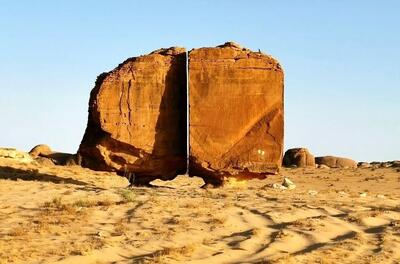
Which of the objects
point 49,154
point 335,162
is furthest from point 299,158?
point 49,154

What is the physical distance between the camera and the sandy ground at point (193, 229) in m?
6.95

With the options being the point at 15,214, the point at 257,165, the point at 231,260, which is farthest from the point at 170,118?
the point at 231,260

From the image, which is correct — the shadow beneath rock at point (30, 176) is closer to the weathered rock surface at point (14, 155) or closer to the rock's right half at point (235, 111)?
the weathered rock surface at point (14, 155)

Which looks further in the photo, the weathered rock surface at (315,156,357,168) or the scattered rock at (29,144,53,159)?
the weathered rock surface at (315,156,357,168)

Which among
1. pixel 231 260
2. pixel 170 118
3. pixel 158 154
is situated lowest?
pixel 231 260

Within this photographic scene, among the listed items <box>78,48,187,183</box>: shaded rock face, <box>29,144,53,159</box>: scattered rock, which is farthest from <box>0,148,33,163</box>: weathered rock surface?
<box>78,48,187,183</box>: shaded rock face

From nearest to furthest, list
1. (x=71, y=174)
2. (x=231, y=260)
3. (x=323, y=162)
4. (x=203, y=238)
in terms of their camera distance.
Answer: (x=231, y=260) < (x=203, y=238) < (x=71, y=174) < (x=323, y=162)

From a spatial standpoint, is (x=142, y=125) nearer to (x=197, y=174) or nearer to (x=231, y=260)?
(x=197, y=174)

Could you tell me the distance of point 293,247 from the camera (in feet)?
24.4

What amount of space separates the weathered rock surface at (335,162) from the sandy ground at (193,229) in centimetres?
2898

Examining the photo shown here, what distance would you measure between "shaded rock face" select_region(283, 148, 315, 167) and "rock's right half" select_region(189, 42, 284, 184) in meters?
23.6

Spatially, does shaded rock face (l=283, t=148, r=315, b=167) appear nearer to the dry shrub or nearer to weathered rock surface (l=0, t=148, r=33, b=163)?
weathered rock surface (l=0, t=148, r=33, b=163)

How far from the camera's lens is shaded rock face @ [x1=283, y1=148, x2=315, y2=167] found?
3800 centimetres

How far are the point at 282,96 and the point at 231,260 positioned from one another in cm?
862
